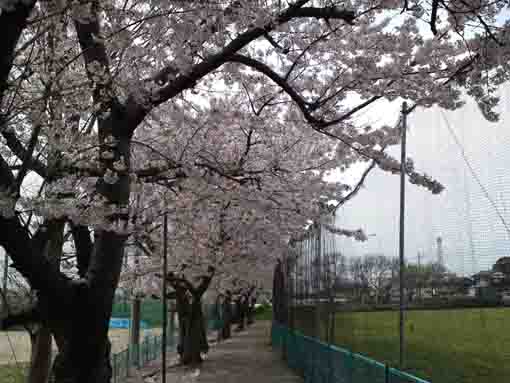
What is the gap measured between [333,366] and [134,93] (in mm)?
5354

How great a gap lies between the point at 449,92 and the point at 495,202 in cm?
209

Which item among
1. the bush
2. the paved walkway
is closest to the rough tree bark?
the paved walkway

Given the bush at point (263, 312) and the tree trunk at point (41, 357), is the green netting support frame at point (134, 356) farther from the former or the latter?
the bush at point (263, 312)

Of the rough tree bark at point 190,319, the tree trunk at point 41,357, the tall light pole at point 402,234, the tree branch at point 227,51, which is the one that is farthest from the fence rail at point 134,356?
the tall light pole at point 402,234

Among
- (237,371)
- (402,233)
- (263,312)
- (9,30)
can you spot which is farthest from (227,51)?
(263,312)

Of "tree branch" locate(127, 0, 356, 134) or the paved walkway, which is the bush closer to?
the paved walkway

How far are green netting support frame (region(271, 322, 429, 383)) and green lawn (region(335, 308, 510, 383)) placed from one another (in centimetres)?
20

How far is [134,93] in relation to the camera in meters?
6.88

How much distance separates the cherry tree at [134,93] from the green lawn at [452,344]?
1281mm

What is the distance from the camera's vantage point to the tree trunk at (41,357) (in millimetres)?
9445

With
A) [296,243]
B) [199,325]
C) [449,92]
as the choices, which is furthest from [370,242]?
[199,325]

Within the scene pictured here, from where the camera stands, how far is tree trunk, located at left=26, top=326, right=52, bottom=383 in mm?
9445

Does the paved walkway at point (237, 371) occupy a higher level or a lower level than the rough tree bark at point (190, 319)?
lower

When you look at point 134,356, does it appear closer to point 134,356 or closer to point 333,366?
point 134,356
